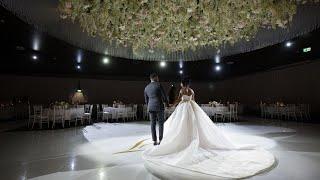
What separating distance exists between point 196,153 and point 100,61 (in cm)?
1274

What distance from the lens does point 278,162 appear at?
465 cm

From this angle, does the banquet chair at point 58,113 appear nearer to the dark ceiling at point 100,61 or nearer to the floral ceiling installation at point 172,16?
the dark ceiling at point 100,61

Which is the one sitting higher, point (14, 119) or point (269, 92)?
point (269, 92)

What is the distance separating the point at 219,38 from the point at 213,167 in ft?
12.5

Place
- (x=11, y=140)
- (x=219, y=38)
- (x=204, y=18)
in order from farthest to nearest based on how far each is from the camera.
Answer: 1. (x=11, y=140)
2. (x=219, y=38)
3. (x=204, y=18)

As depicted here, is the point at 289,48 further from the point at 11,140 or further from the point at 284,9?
the point at 11,140

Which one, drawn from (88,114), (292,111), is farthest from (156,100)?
(292,111)

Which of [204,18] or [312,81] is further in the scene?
[312,81]

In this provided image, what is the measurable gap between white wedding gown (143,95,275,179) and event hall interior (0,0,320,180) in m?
0.02

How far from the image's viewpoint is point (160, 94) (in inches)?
240

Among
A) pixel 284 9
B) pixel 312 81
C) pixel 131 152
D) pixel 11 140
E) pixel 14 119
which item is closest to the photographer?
pixel 284 9

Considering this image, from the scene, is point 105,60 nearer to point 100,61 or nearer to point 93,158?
point 100,61

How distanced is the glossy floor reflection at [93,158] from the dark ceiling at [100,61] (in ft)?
13.7

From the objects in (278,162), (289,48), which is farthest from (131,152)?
(289,48)
